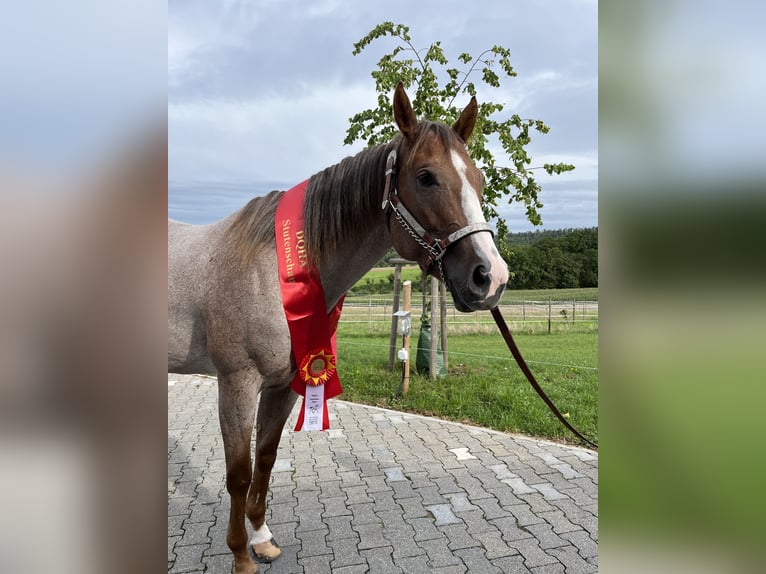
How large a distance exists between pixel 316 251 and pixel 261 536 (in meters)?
1.86

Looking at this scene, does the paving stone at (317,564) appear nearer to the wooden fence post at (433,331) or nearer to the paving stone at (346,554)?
the paving stone at (346,554)

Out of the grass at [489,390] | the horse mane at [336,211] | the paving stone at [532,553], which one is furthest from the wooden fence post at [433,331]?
the horse mane at [336,211]

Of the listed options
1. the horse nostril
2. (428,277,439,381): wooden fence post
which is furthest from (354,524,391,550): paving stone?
(428,277,439,381): wooden fence post

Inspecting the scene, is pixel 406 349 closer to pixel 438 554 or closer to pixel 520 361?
pixel 438 554

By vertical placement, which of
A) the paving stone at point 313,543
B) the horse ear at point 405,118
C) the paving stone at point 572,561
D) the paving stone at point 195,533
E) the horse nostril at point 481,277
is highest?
the horse ear at point 405,118

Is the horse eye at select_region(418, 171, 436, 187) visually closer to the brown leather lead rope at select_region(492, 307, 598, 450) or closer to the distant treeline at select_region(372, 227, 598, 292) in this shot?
the brown leather lead rope at select_region(492, 307, 598, 450)

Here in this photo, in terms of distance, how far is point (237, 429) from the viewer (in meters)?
2.34

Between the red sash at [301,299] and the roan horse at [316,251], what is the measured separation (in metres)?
0.05

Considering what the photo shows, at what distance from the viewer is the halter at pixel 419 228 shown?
1.91m

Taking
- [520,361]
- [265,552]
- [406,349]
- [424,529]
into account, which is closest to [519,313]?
[406,349]

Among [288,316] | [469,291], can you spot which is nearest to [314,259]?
[288,316]
